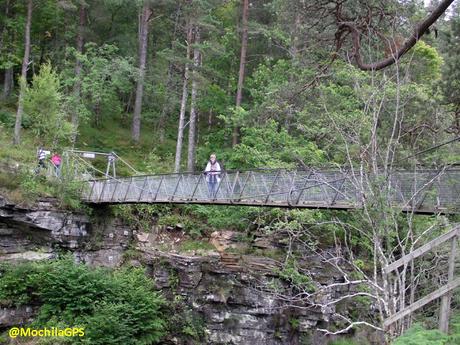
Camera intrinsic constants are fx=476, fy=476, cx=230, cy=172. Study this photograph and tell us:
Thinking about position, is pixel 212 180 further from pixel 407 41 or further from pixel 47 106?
pixel 47 106

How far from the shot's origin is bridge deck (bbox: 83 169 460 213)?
6523mm

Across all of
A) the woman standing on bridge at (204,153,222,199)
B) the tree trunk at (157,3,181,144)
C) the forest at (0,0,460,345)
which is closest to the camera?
the forest at (0,0,460,345)

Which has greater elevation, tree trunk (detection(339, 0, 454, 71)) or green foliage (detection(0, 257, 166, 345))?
tree trunk (detection(339, 0, 454, 71))

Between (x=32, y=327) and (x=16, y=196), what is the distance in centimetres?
315

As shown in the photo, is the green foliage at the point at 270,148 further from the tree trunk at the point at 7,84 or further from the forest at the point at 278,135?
the tree trunk at the point at 7,84

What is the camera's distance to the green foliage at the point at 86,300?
9.48m

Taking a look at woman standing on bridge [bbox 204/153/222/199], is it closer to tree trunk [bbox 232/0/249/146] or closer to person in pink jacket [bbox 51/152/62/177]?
person in pink jacket [bbox 51/152/62/177]

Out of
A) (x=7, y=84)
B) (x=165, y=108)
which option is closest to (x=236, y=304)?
(x=165, y=108)

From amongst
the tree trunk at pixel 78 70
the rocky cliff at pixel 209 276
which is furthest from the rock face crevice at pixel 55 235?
the tree trunk at pixel 78 70

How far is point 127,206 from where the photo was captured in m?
13.1

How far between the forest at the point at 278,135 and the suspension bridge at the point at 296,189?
9 centimetres

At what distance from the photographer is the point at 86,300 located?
9.84 m

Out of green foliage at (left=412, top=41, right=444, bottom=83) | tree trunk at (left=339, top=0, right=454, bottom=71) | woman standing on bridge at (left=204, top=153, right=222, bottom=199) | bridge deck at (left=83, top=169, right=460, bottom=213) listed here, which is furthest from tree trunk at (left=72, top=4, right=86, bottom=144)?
tree trunk at (left=339, top=0, right=454, bottom=71)

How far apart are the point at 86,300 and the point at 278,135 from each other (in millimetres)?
6359
